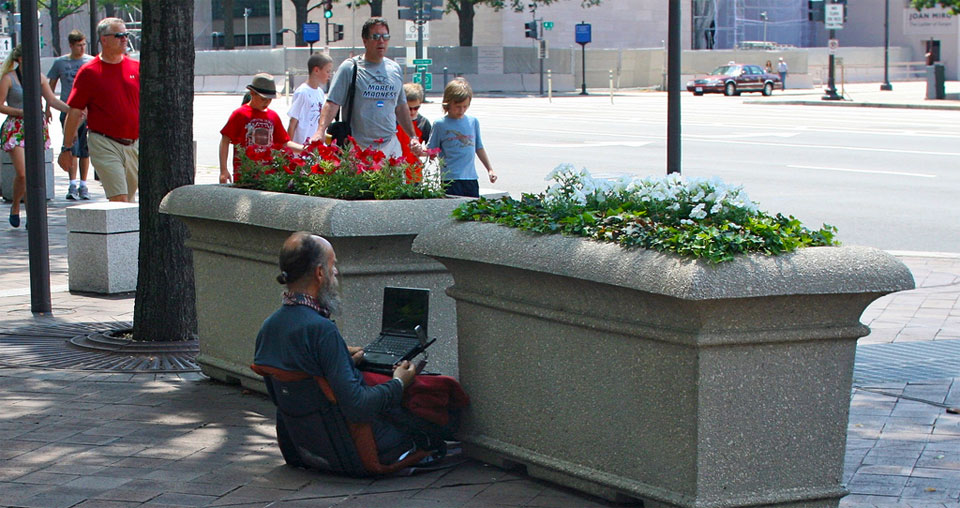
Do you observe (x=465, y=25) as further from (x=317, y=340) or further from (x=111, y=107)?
(x=317, y=340)

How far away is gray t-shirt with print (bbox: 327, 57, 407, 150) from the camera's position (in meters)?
8.47

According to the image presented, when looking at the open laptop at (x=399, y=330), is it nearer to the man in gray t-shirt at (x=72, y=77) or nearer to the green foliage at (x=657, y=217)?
the green foliage at (x=657, y=217)

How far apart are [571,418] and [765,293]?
100cm

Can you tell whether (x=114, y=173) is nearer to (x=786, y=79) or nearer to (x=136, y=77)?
(x=136, y=77)

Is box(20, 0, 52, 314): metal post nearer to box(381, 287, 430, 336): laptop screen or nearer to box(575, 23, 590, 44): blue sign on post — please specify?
box(381, 287, 430, 336): laptop screen

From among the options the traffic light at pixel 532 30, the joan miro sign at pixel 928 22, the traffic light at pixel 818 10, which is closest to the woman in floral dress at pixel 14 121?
the traffic light at pixel 818 10

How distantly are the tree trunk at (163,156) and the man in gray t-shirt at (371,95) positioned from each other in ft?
3.45

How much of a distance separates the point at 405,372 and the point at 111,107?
20.1ft

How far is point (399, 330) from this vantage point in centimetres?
523

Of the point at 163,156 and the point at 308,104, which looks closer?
the point at 163,156

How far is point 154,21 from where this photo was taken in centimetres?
754

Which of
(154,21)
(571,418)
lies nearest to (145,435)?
(571,418)

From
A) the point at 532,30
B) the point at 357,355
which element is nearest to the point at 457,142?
the point at 357,355

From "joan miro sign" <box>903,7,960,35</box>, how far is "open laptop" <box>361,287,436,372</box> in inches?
2992
